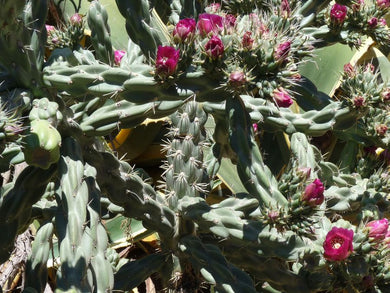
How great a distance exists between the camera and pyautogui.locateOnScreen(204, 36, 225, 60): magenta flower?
2.74 meters

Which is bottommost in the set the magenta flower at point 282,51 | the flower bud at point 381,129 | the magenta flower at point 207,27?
the flower bud at point 381,129

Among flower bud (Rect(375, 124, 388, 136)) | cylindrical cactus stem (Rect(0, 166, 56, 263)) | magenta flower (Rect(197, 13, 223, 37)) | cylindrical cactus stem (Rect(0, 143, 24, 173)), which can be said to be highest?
magenta flower (Rect(197, 13, 223, 37))

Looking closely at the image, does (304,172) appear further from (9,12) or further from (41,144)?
(9,12)

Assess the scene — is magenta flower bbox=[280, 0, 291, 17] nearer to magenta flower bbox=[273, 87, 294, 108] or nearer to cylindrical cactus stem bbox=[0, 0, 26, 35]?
magenta flower bbox=[273, 87, 294, 108]

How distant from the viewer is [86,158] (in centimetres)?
309

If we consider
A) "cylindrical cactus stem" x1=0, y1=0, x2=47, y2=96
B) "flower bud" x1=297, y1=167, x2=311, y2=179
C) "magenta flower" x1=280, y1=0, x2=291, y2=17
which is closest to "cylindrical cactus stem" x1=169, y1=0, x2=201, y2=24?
"magenta flower" x1=280, y1=0, x2=291, y2=17

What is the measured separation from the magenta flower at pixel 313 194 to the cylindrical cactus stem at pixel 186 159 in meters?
0.80

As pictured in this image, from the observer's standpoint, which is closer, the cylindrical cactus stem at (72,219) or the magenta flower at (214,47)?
the cylindrical cactus stem at (72,219)

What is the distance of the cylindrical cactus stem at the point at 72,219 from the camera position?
2.57m

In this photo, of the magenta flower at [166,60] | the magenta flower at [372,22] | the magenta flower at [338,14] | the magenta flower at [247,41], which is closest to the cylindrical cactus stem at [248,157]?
the magenta flower at [247,41]

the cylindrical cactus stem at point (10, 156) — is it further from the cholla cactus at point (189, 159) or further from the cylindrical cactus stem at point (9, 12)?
the cylindrical cactus stem at point (9, 12)

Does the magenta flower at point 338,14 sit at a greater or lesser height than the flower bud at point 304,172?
greater

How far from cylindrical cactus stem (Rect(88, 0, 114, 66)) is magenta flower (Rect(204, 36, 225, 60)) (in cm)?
68

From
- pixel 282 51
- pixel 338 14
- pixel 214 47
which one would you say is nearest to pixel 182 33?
pixel 214 47
